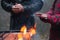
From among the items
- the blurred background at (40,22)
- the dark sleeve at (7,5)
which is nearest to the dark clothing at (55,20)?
the dark sleeve at (7,5)

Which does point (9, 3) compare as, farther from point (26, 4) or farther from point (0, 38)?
point (0, 38)

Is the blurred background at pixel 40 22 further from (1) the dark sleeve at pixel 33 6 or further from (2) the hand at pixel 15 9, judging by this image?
(2) the hand at pixel 15 9

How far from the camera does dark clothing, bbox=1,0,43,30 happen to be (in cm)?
377

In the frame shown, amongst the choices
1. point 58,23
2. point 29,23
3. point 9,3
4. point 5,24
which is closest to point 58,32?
point 58,23

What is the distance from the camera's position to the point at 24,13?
3787 mm

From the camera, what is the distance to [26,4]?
3.82 m

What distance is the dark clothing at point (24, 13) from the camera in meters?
3.77

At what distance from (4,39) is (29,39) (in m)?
0.29

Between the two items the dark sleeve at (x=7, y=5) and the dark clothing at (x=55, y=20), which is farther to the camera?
the dark sleeve at (x=7, y=5)

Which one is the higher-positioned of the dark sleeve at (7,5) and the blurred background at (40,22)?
the dark sleeve at (7,5)

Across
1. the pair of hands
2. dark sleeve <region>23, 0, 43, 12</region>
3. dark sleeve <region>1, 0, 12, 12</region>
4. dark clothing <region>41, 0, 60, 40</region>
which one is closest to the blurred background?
dark sleeve <region>1, 0, 12, 12</region>

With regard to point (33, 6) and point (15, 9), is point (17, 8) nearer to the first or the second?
point (15, 9)

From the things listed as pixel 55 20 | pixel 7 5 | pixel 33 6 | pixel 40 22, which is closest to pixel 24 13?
pixel 33 6

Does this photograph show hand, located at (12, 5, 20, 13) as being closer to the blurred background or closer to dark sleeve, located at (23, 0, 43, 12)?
dark sleeve, located at (23, 0, 43, 12)
